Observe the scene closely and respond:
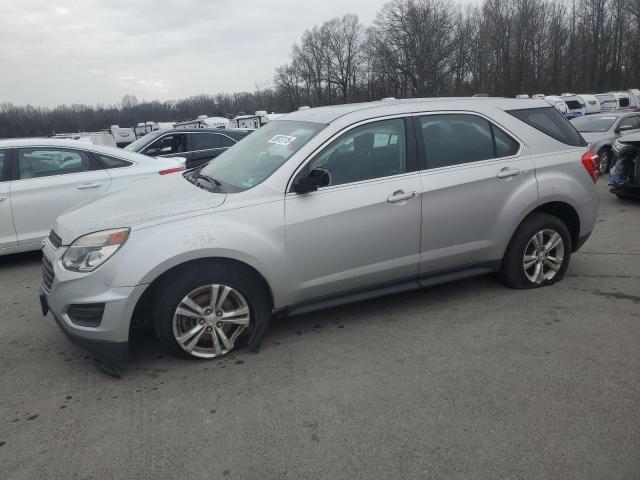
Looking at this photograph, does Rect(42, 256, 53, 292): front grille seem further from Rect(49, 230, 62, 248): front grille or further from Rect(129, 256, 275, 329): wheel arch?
Rect(129, 256, 275, 329): wheel arch

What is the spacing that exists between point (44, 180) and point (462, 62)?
249 ft

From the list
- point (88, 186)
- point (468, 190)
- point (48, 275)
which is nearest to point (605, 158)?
point (468, 190)

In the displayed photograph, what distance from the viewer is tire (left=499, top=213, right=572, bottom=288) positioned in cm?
452

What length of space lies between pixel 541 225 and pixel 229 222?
2777mm

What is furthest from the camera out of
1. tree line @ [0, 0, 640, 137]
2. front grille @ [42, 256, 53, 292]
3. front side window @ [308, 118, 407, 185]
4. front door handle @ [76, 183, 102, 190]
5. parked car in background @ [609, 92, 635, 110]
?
tree line @ [0, 0, 640, 137]

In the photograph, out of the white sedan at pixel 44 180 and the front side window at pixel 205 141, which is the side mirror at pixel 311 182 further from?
the front side window at pixel 205 141

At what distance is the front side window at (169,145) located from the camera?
992cm

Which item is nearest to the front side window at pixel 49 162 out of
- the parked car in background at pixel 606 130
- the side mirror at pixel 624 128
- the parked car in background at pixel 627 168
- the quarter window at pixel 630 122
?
the parked car in background at pixel 627 168

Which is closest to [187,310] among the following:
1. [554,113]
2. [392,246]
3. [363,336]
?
[363,336]

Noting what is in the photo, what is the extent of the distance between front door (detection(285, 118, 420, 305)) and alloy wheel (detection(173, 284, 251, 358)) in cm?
43

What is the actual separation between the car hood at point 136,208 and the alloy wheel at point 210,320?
1.88 ft

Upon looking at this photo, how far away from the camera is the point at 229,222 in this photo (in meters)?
3.50

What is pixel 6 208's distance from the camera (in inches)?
240

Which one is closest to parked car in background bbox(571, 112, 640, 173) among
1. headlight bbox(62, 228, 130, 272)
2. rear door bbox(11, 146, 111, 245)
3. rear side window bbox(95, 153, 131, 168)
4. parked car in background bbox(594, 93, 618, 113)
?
rear side window bbox(95, 153, 131, 168)
